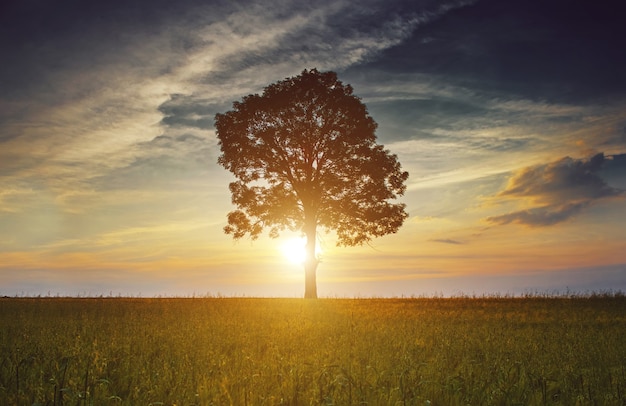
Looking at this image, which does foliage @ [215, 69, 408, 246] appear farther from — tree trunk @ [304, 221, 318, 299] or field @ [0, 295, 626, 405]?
field @ [0, 295, 626, 405]

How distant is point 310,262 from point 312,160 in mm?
6158

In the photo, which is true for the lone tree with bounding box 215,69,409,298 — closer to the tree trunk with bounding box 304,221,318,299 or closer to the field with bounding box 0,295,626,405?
the tree trunk with bounding box 304,221,318,299

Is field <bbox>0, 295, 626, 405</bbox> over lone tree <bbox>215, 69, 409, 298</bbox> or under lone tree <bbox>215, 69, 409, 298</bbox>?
under

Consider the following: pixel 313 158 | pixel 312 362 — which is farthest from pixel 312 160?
pixel 312 362

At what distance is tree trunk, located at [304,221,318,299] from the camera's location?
2902 cm

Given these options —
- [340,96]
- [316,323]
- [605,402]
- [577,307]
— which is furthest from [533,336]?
[340,96]

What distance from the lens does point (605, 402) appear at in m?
5.55

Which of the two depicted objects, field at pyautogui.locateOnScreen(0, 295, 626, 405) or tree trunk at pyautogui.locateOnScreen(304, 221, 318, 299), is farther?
tree trunk at pyautogui.locateOnScreen(304, 221, 318, 299)

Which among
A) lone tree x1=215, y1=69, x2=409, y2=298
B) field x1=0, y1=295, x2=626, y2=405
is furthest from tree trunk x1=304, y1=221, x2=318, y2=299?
field x1=0, y1=295, x2=626, y2=405

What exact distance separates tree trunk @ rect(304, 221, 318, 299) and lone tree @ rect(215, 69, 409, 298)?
6cm

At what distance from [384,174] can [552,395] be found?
2312 cm

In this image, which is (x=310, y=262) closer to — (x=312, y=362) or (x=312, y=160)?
(x=312, y=160)

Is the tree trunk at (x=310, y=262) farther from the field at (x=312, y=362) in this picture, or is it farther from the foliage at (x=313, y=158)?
the field at (x=312, y=362)

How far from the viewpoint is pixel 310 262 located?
29.3 metres
